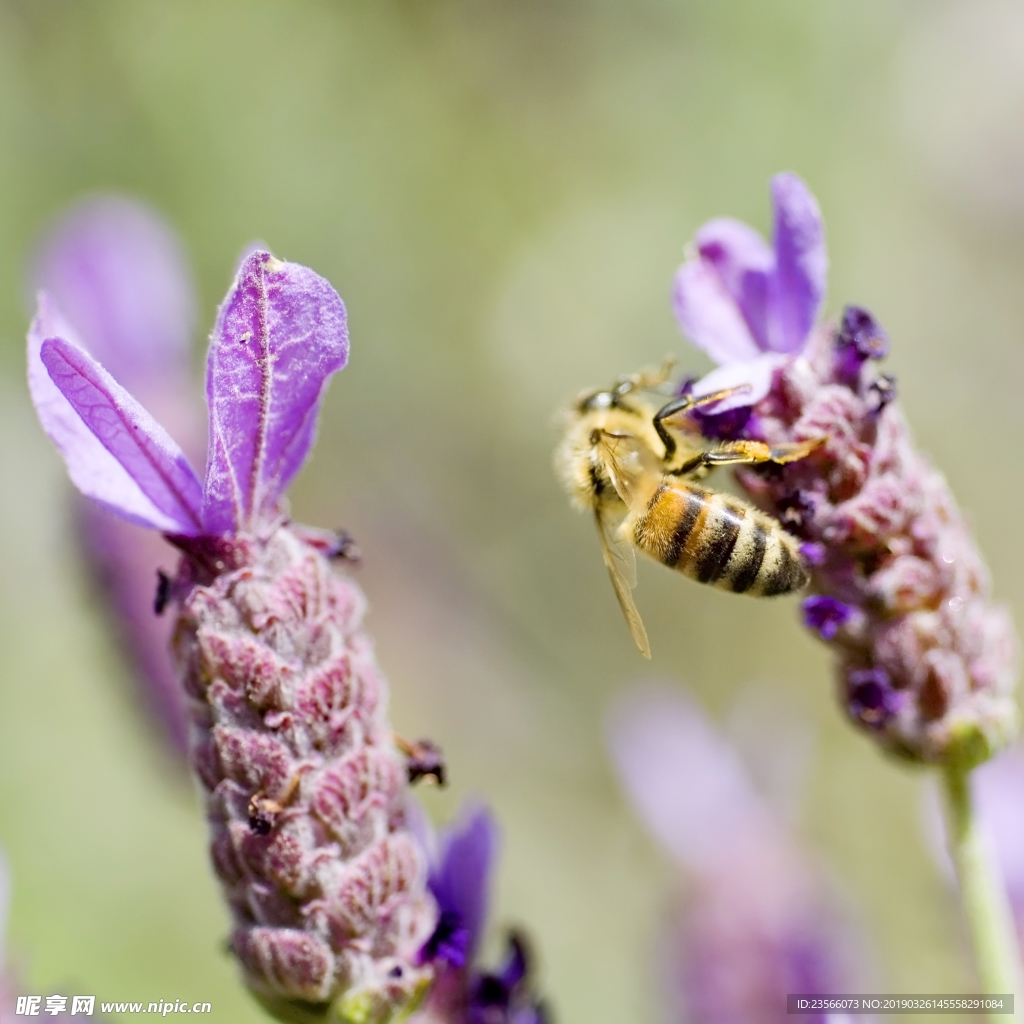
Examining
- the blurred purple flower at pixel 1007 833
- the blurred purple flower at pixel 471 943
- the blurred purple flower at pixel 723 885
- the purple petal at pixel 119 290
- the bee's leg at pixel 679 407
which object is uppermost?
the bee's leg at pixel 679 407

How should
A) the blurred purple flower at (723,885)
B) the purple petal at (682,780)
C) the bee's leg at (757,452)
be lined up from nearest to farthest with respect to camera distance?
the bee's leg at (757,452) < the blurred purple flower at (723,885) < the purple petal at (682,780)

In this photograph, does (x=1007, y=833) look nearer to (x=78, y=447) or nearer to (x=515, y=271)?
(x=78, y=447)

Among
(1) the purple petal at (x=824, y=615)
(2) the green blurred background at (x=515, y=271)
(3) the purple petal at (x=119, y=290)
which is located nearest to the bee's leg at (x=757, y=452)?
(1) the purple petal at (x=824, y=615)

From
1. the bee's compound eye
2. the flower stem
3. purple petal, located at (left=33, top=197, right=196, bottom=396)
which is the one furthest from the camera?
purple petal, located at (left=33, top=197, right=196, bottom=396)

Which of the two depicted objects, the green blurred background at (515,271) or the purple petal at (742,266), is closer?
the purple petal at (742,266)

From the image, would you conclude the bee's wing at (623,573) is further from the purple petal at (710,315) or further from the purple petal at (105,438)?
the purple petal at (105,438)

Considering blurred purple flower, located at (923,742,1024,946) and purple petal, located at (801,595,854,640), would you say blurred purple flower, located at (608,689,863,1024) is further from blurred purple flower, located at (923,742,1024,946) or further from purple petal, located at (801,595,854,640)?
purple petal, located at (801,595,854,640)

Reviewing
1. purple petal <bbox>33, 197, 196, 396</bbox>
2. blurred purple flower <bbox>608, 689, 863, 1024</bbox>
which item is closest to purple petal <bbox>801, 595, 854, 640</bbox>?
blurred purple flower <bbox>608, 689, 863, 1024</bbox>
